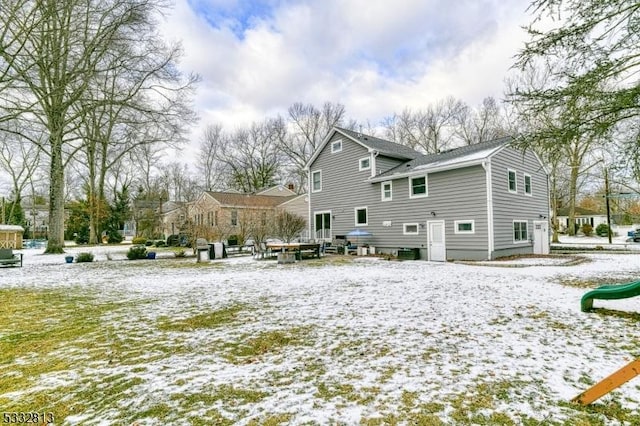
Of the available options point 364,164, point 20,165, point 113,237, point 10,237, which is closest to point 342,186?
point 364,164

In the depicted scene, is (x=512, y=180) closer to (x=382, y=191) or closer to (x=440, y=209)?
(x=440, y=209)

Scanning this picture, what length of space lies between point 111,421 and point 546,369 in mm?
4463

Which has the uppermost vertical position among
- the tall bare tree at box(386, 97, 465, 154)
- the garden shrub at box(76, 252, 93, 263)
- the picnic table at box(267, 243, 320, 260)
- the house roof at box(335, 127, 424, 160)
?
the tall bare tree at box(386, 97, 465, 154)

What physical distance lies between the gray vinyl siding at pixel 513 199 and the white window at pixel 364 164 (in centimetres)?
673

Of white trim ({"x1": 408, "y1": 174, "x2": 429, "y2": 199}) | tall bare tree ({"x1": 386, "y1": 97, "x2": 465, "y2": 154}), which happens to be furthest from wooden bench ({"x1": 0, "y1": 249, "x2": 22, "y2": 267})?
tall bare tree ({"x1": 386, "y1": 97, "x2": 465, "y2": 154})

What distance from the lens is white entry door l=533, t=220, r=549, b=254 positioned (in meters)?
17.8

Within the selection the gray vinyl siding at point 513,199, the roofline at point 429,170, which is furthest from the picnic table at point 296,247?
the gray vinyl siding at point 513,199

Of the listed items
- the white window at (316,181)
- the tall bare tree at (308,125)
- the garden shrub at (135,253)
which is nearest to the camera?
the garden shrub at (135,253)

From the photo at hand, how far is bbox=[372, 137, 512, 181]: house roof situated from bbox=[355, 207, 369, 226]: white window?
2.16 meters

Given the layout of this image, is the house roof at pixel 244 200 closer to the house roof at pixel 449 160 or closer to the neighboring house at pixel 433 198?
the neighboring house at pixel 433 198

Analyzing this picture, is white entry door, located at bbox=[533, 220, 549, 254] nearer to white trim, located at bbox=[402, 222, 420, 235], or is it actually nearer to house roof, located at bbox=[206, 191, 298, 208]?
white trim, located at bbox=[402, 222, 420, 235]

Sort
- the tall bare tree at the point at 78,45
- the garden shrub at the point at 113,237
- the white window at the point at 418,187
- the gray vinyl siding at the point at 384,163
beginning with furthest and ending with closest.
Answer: the garden shrub at the point at 113,237
the gray vinyl siding at the point at 384,163
the white window at the point at 418,187
the tall bare tree at the point at 78,45

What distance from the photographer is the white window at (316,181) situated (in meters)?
22.3

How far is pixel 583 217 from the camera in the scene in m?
48.4
